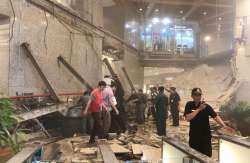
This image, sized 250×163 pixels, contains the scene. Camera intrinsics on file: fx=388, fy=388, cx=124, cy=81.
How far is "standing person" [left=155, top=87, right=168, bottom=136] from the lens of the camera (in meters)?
13.6

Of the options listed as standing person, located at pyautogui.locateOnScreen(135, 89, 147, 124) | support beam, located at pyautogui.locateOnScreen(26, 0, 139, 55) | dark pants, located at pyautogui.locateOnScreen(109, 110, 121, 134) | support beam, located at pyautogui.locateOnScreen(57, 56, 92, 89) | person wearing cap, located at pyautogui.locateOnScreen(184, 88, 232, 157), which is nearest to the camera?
person wearing cap, located at pyautogui.locateOnScreen(184, 88, 232, 157)

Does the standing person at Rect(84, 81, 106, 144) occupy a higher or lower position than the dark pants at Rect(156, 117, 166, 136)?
higher

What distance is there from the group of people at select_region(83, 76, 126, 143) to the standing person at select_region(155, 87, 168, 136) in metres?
1.25

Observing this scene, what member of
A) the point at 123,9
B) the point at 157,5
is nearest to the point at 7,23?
the point at 123,9

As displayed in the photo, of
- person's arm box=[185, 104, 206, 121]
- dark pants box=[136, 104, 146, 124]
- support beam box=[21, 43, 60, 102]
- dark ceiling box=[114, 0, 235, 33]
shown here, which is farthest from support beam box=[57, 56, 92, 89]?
dark ceiling box=[114, 0, 235, 33]

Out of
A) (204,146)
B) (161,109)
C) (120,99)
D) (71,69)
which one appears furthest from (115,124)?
(204,146)

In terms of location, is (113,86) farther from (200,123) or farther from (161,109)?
(200,123)

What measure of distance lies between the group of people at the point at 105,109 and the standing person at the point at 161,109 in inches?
49.3

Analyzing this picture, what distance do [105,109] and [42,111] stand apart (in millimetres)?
1823

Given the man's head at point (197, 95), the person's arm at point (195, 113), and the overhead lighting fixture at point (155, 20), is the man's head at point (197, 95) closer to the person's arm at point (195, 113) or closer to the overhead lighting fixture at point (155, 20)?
the person's arm at point (195, 113)

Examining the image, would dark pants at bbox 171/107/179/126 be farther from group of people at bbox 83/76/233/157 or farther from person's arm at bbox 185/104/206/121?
person's arm at bbox 185/104/206/121

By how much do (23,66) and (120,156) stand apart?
4562 mm

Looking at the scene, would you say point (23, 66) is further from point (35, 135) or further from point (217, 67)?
point (217, 67)

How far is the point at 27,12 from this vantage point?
472 inches
